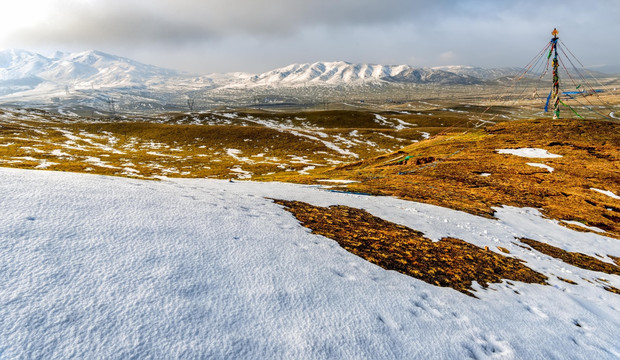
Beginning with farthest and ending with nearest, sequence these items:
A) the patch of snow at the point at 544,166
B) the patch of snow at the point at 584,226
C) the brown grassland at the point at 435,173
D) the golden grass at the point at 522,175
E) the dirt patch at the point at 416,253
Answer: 1. the patch of snow at the point at 544,166
2. the golden grass at the point at 522,175
3. the patch of snow at the point at 584,226
4. the brown grassland at the point at 435,173
5. the dirt patch at the point at 416,253

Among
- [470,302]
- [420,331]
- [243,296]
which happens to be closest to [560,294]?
[470,302]

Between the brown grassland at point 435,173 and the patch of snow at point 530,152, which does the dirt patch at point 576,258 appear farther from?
the patch of snow at point 530,152

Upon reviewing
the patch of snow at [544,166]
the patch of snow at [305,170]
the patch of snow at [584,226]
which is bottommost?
the patch of snow at [305,170]

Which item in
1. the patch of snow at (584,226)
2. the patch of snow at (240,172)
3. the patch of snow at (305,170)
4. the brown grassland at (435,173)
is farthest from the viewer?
the patch of snow at (305,170)

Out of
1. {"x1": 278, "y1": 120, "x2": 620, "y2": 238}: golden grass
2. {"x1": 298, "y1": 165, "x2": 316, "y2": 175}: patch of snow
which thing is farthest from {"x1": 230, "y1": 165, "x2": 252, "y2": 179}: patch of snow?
{"x1": 278, "y1": 120, "x2": 620, "y2": 238}: golden grass

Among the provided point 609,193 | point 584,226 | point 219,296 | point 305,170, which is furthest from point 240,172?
point 609,193

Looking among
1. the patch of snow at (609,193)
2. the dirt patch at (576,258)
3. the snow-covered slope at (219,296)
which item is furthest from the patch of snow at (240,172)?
the patch of snow at (609,193)

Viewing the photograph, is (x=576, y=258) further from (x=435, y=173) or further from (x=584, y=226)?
(x=435, y=173)
